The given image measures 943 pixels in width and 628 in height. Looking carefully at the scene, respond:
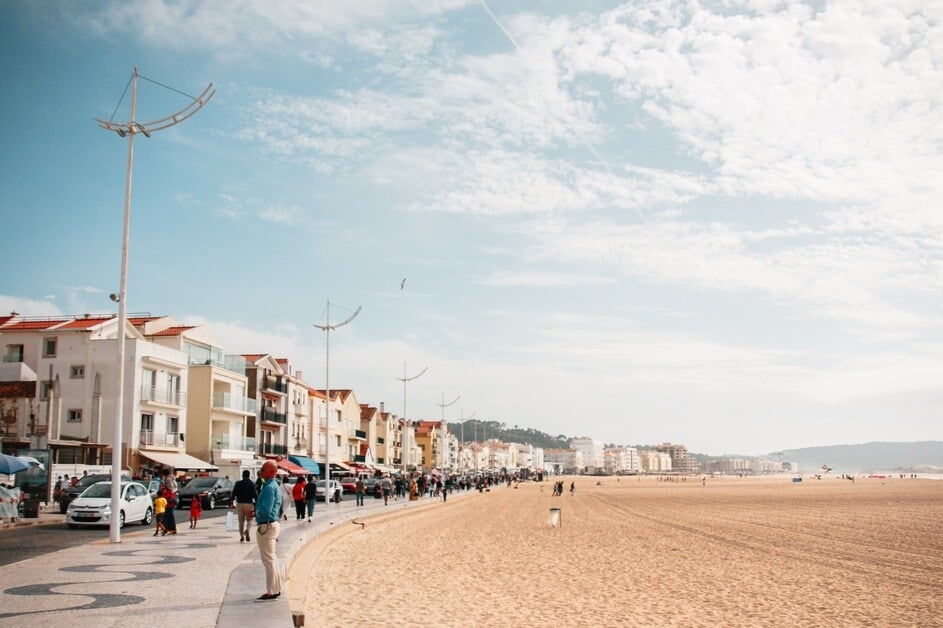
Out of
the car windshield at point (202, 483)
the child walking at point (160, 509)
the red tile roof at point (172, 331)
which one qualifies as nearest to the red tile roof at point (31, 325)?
the red tile roof at point (172, 331)

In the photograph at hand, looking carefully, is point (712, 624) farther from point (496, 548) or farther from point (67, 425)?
point (67, 425)

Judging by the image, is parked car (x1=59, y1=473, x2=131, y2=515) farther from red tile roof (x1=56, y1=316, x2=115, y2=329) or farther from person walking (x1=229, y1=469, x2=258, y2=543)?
red tile roof (x1=56, y1=316, x2=115, y2=329)

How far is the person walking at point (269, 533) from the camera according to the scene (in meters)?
10.6

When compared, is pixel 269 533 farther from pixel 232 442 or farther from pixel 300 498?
pixel 232 442

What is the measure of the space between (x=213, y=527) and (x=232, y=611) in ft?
51.5

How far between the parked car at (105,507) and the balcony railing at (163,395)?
2189cm

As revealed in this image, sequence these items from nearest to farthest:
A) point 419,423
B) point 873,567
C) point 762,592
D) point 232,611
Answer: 1. point 232,611
2. point 762,592
3. point 873,567
4. point 419,423

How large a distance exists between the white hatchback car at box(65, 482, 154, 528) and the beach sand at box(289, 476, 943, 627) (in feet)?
18.1

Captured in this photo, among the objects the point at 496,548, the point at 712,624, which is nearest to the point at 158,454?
the point at 496,548

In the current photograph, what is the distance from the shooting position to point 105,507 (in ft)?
77.9

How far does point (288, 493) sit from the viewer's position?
93.0 feet

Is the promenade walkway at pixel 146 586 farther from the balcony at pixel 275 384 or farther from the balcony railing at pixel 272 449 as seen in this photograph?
the balcony at pixel 275 384

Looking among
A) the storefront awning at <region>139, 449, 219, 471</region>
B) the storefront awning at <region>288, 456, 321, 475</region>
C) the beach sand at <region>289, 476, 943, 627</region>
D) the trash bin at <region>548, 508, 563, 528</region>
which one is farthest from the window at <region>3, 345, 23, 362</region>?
the trash bin at <region>548, 508, 563, 528</region>

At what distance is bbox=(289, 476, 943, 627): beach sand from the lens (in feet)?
43.8
